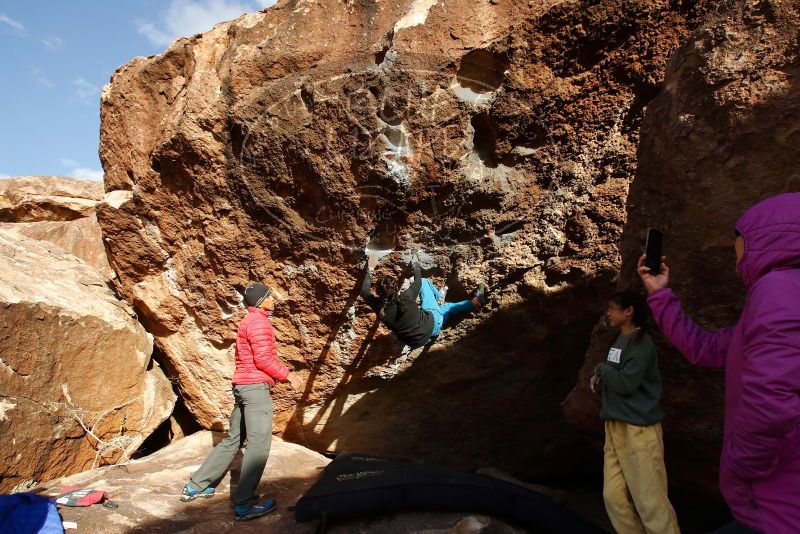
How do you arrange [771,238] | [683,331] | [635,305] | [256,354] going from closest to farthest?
1. [771,238]
2. [683,331]
3. [635,305]
4. [256,354]

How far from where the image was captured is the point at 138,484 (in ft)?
11.2

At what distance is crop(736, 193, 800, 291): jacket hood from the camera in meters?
1.50

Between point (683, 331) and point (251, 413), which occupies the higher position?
point (683, 331)

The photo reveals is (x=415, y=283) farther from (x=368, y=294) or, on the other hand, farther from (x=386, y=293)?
(x=368, y=294)

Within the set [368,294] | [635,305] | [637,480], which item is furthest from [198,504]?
[635,305]

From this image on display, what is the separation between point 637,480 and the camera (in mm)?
2457

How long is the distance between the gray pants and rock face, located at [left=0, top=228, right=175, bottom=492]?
1064 mm

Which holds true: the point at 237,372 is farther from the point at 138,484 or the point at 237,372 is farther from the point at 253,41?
the point at 253,41

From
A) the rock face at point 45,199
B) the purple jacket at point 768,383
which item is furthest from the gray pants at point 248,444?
the rock face at point 45,199

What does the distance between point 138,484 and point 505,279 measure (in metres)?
2.66

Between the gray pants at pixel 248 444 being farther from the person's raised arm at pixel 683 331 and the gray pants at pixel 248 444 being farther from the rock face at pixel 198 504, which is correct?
the person's raised arm at pixel 683 331

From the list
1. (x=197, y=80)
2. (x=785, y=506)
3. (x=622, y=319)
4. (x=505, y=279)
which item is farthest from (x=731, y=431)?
(x=197, y=80)

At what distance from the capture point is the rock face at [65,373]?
→ 3436 millimetres

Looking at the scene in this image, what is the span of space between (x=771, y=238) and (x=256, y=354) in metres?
2.56
